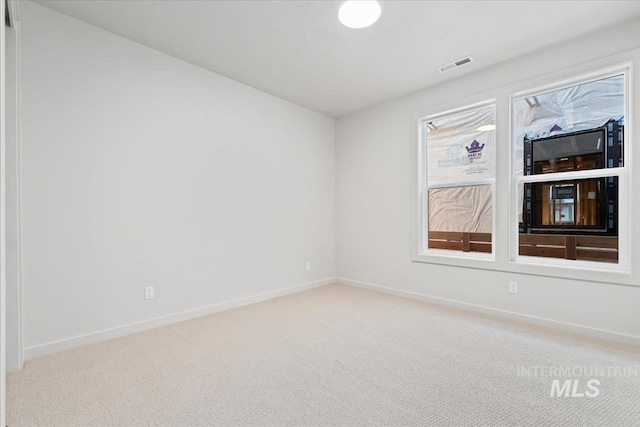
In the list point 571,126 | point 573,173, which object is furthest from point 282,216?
point 571,126

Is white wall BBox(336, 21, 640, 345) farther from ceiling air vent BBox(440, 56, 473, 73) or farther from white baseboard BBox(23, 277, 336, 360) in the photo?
white baseboard BBox(23, 277, 336, 360)

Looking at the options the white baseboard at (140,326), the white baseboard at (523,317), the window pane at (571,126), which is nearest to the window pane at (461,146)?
the window pane at (571,126)

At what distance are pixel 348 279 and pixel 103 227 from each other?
3.18m

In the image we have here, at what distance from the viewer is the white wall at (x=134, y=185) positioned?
2418mm

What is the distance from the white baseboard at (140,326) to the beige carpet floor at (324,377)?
8cm

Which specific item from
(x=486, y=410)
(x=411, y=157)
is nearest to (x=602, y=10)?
(x=411, y=157)

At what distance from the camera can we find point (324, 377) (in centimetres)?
209

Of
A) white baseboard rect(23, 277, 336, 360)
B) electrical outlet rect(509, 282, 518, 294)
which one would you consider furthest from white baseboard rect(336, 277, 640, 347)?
white baseboard rect(23, 277, 336, 360)

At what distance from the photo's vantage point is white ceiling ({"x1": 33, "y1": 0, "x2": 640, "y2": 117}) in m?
2.40

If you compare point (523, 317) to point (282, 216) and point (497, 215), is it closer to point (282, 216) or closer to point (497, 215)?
point (497, 215)

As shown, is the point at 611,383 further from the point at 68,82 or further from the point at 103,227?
the point at 68,82

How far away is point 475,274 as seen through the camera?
3451 mm

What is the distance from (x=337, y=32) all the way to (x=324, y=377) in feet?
8.92

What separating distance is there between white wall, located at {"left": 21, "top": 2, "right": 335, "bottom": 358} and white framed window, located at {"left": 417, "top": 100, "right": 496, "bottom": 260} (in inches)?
71.0
